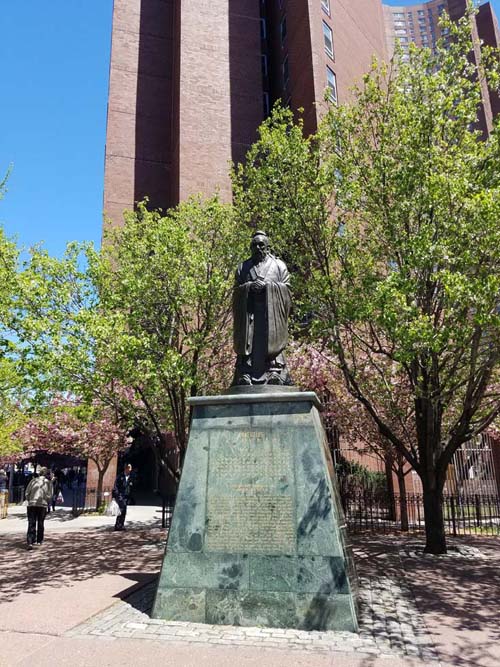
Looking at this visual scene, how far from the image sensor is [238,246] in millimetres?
13969

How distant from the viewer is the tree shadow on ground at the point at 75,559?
31.0ft

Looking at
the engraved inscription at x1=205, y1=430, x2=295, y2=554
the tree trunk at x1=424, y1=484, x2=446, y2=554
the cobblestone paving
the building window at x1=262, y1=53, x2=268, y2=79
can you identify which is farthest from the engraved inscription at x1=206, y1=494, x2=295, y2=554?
the building window at x1=262, y1=53, x2=268, y2=79

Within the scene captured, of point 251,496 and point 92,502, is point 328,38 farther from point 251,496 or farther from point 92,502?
point 251,496

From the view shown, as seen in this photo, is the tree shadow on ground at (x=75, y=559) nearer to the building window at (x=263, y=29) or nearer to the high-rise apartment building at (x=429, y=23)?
the building window at (x=263, y=29)

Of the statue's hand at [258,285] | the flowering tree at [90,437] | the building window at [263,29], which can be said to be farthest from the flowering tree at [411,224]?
the building window at [263,29]

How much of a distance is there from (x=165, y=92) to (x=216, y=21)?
19.3ft

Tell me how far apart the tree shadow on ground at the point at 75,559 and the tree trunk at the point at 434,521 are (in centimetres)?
604

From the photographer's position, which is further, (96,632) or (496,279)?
(496,279)

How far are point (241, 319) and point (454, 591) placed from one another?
5463 millimetres

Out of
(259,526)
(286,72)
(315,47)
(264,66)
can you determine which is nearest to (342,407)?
(259,526)

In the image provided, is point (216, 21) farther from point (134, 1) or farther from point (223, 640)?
point (223, 640)

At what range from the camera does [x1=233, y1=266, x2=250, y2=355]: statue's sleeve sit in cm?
809

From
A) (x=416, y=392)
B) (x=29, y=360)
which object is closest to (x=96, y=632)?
(x=29, y=360)

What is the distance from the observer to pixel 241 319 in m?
8.25
